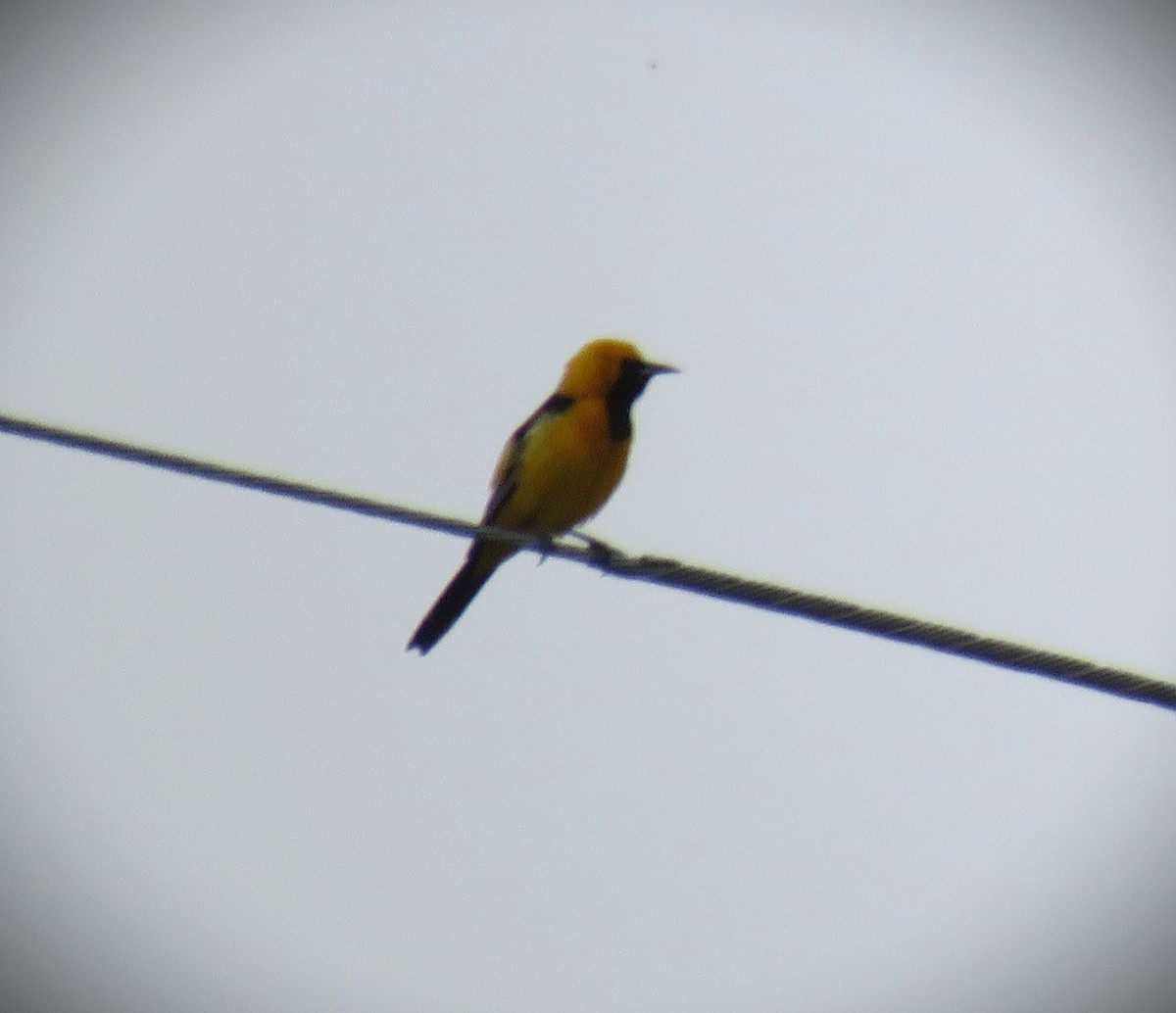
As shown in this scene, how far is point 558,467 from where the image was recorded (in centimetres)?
735

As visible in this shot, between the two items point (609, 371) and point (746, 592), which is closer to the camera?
point (746, 592)

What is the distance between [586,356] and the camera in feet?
26.9

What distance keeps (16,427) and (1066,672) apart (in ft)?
9.69

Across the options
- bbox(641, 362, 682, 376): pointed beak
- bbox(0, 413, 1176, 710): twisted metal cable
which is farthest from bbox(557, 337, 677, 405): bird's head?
bbox(0, 413, 1176, 710): twisted metal cable

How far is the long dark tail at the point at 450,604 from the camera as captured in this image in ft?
25.2

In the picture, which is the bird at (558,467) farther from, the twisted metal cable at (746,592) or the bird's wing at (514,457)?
the twisted metal cable at (746,592)

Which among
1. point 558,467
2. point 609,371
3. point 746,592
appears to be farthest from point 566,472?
point 746,592

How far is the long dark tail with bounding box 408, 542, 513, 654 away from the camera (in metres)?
7.69


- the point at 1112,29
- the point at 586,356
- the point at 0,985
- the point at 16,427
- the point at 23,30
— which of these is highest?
the point at 1112,29

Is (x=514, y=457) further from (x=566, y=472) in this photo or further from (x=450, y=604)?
(x=450, y=604)

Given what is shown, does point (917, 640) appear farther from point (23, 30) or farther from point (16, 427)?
point (23, 30)

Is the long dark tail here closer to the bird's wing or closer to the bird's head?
the bird's wing

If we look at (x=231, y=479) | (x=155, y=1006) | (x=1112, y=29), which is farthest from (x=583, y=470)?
(x=1112, y=29)

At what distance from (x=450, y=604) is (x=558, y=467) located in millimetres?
1009
